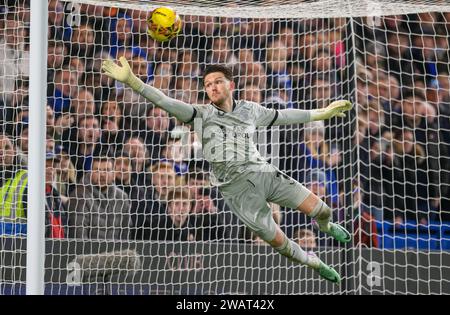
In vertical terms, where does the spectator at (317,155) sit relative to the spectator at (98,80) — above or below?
below

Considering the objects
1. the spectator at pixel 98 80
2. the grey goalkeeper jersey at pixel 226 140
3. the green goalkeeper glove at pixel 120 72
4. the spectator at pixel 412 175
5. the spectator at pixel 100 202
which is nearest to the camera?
the green goalkeeper glove at pixel 120 72

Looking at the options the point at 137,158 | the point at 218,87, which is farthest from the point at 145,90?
the point at 137,158

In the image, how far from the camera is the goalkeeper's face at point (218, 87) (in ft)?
20.5

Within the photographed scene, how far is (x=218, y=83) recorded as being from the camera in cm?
627

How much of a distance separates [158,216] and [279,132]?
116cm

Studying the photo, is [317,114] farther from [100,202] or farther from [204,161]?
[100,202]

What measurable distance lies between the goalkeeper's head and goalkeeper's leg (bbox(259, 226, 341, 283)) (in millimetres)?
983

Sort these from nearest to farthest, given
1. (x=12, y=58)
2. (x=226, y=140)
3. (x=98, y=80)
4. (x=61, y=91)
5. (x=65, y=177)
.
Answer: (x=226, y=140), (x=65, y=177), (x=61, y=91), (x=98, y=80), (x=12, y=58)

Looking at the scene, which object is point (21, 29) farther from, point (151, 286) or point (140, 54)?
point (151, 286)

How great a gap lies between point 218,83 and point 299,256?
134cm

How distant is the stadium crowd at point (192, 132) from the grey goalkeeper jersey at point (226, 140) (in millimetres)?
683

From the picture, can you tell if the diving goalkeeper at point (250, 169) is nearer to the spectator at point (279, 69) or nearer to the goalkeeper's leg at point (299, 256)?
the goalkeeper's leg at point (299, 256)

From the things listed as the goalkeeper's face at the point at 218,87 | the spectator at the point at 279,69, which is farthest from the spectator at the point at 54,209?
the spectator at the point at 279,69
